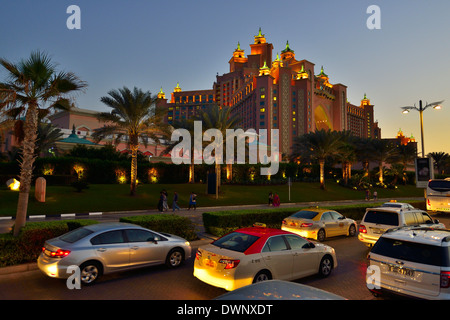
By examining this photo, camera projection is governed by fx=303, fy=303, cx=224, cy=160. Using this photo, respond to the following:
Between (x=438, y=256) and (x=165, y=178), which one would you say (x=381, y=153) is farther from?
(x=438, y=256)

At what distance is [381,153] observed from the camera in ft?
179

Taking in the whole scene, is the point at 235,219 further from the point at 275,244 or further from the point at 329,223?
the point at 275,244

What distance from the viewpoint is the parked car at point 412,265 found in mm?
5492

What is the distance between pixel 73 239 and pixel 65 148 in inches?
1974

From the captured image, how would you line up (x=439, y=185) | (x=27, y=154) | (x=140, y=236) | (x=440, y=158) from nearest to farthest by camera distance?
(x=140, y=236)
(x=27, y=154)
(x=439, y=185)
(x=440, y=158)

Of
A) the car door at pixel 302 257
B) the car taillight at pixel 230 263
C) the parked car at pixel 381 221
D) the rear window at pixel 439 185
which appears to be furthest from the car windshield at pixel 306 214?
the rear window at pixel 439 185

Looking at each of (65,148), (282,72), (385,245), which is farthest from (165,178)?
(282,72)

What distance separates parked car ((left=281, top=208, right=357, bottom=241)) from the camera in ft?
42.8

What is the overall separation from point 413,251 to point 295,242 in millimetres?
2743

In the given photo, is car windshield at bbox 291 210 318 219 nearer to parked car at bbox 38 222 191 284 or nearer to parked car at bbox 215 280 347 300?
parked car at bbox 38 222 191 284

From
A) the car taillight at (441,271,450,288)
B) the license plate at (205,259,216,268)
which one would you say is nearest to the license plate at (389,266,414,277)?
the car taillight at (441,271,450,288)

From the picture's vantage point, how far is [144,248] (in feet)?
27.5


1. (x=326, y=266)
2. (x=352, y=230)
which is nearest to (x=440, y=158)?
(x=352, y=230)

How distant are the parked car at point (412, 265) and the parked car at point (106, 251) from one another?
5381 mm
